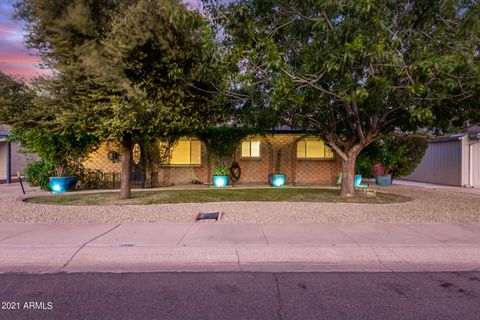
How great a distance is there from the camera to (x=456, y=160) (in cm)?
1658

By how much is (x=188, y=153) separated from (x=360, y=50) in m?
11.3

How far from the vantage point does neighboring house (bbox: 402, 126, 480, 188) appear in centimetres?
1598

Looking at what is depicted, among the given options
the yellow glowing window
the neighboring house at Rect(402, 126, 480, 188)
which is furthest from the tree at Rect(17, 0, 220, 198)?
the neighboring house at Rect(402, 126, 480, 188)

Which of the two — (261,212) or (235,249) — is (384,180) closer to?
(261,212)

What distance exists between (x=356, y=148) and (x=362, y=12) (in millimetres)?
5633

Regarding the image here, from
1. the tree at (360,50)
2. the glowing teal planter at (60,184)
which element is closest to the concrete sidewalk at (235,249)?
the tree at (360,50)

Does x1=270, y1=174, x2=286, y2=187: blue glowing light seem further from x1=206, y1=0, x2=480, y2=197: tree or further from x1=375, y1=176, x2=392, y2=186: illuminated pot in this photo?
x1=206, y1=0, x2=480, y2=197: tree

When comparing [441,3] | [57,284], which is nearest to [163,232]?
[57,284]

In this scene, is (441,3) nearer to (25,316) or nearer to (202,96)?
(202,96)

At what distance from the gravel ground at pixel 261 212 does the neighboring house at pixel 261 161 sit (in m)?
6.68

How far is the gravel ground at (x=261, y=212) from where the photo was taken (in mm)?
7930

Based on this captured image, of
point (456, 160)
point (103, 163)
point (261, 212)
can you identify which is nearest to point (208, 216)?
point (261, 212)

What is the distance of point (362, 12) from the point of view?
6832mm

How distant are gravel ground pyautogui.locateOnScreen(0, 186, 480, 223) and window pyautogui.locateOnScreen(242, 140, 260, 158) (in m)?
7.02
